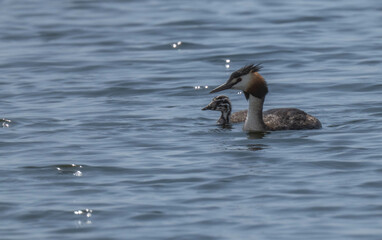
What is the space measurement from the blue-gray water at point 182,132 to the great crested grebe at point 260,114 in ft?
0.68

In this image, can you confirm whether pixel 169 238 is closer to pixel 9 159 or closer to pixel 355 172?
pixel 355 172

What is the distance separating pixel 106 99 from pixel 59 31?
9645 millimetres

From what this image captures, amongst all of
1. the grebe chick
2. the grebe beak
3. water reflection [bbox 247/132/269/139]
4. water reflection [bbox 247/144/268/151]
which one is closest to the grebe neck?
the grebe chick

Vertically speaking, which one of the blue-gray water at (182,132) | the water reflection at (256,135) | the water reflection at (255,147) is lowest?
the water reflection at (256,135)

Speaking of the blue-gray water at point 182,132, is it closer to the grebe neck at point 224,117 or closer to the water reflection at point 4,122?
the water reflection at point 4,122

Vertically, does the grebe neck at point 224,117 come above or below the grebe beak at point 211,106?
below

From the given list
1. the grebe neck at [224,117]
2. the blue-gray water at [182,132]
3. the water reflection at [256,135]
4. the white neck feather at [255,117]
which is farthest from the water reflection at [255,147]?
the grebe neck at [224,117]

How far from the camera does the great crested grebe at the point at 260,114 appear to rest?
16281 millimetres

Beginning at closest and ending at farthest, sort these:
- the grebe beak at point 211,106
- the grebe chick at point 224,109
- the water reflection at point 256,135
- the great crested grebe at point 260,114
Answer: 1. the water reflection at point 256,135
2. the great crested grebe at point 260,114
3. the grebe chick at point 224,109
4. the grebe beak at point 211,106

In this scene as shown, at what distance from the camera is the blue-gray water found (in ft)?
37.7

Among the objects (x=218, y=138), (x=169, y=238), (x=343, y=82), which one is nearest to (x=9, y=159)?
(x=218, y=138)

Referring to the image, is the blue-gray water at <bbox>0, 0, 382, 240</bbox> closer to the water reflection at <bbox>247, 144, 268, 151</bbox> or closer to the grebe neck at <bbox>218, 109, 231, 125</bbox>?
the water reflection at <bbox>247, 144, 268, 151</bbox>

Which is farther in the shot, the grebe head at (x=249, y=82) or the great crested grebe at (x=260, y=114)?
the grebe head at (x=249, y=82)

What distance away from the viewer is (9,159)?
47.9 ft
